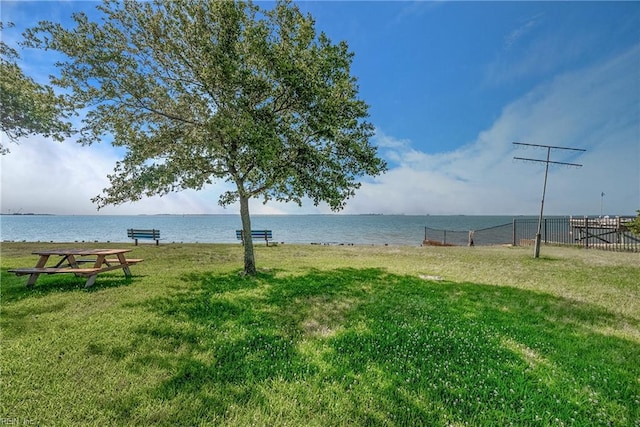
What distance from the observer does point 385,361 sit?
4371mm

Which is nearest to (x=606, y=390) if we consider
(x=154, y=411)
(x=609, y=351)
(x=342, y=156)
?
(x=609, y=351)

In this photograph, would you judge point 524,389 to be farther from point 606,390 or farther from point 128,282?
point 128,282

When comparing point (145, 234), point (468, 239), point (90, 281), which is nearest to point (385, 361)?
point (90, 281)

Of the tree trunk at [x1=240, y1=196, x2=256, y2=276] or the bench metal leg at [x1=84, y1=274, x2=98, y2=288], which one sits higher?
the tree trunk at [x1=240, y1=196, x2=256, y2=276]

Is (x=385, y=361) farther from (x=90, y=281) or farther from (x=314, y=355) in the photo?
(x=90, y=281)

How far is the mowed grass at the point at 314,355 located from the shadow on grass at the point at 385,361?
0.08 ft

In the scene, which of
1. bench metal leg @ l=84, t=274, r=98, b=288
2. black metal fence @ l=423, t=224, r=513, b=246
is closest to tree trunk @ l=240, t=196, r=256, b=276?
bench metal leg @ l=84, t=274, r=98, b=288

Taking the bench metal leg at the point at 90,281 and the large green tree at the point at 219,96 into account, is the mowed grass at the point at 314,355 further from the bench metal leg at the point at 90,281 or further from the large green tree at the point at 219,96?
the large green tree at the point at 219,96

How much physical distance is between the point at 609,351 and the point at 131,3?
1602cm

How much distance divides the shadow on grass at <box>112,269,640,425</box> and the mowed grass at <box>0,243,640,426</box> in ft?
0.08

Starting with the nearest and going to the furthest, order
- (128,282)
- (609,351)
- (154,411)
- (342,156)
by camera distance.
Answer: (154,411) < (609,351) < (128,282) < (342,156)

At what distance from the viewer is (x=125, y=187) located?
9.86 m

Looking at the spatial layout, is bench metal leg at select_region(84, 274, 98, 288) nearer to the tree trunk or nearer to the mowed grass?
the mowed grass

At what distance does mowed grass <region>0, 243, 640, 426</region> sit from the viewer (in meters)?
3.30
